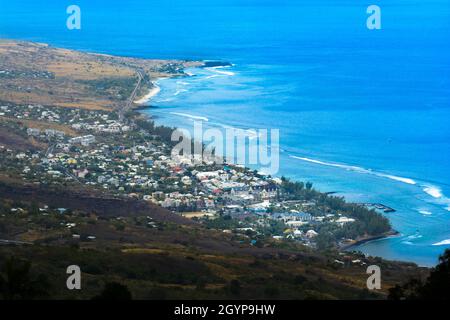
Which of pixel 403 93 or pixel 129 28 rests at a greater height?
pixel 129 28

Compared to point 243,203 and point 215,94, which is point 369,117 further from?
point 243,203

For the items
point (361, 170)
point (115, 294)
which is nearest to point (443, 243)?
point (361, 170)

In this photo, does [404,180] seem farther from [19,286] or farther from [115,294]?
[115,294]

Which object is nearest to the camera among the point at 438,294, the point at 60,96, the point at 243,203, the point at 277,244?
the point at 438,294

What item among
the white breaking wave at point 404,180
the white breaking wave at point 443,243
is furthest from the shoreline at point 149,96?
the white breaking wave at point 443,243

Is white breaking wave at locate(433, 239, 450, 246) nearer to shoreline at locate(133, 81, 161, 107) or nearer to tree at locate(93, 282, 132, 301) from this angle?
tree at locate(93, 282, 132, 301)

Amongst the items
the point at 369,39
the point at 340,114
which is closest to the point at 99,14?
the point at 369,39

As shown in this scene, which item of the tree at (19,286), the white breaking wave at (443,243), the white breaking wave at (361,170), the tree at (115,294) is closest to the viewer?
the tree at (115,294)

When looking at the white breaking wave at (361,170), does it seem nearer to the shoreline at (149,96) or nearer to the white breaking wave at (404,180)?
the white breaking wave at (404,180)
